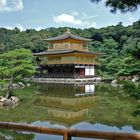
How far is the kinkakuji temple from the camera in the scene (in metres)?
31.1

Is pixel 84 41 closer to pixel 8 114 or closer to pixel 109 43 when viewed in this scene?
pixel 109 43

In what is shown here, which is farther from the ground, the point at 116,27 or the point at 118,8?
the point at 116,27

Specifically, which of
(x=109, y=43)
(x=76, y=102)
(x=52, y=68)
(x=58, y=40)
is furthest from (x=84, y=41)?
(x=76, y=102)

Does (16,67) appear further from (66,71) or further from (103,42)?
(103,42)

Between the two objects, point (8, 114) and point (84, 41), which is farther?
point (84, 41)

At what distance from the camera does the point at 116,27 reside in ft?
162

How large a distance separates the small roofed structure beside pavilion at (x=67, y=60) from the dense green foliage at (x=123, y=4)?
25.4 meters

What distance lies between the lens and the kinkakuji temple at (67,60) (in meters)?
31.1

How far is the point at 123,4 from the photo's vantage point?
3.59 m

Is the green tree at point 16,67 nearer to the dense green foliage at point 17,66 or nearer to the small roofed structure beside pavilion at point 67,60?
the dense green foliage at point 17,66

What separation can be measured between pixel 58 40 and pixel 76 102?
20.4 m

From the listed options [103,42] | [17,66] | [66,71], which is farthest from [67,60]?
[103,42]

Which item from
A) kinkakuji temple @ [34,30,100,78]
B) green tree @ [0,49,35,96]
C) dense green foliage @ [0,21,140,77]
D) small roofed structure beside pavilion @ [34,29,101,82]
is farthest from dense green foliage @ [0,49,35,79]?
dense green foliage @ [0,21,140,77]

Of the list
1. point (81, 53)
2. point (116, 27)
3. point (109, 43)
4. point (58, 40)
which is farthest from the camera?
point (116, 27)
